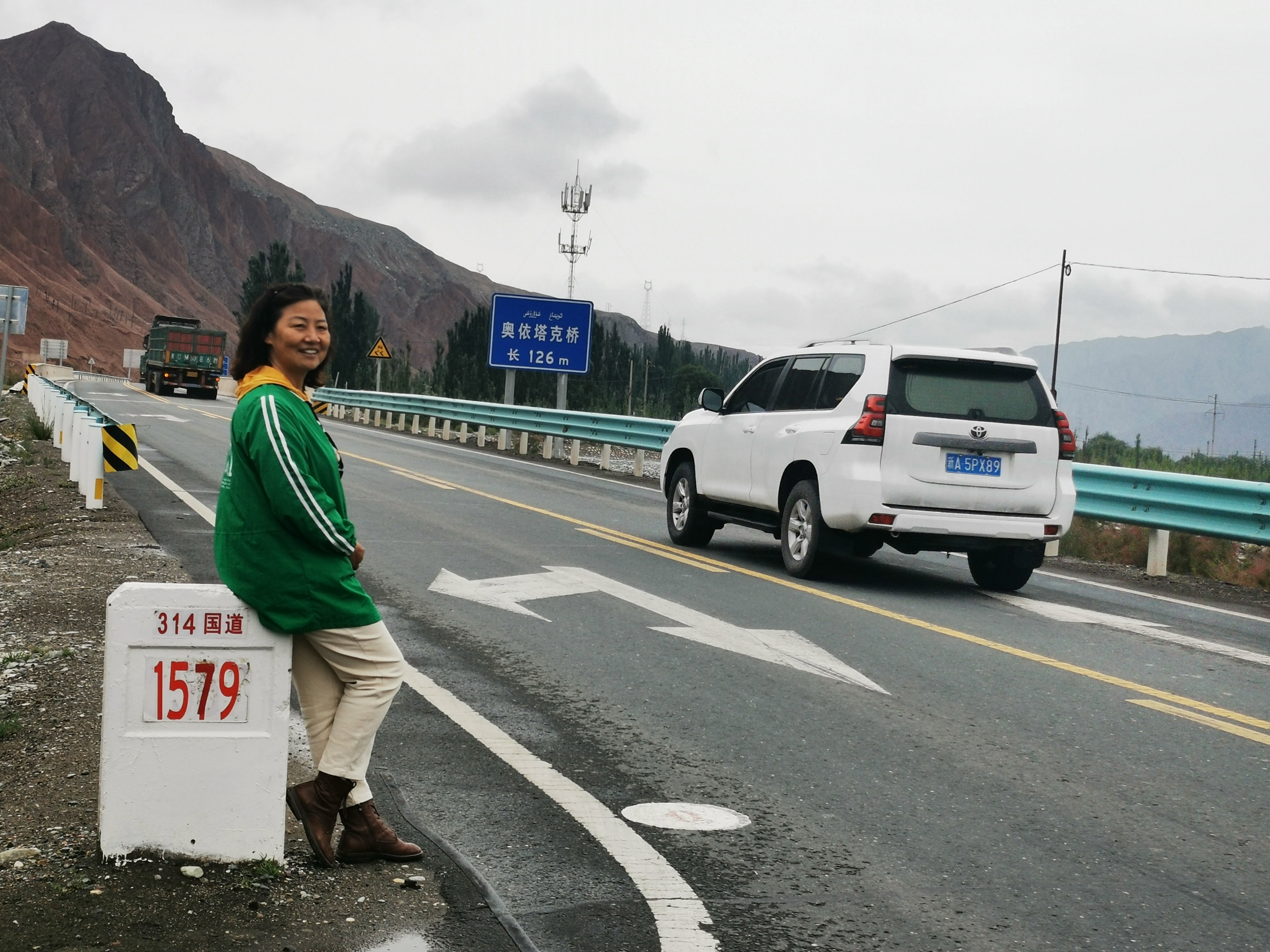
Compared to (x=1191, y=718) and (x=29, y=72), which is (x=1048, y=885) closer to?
(x=1191, y=718)

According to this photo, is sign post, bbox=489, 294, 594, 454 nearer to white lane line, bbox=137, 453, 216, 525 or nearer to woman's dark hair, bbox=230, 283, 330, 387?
white lane line, bbox=137, 453, 216, 525

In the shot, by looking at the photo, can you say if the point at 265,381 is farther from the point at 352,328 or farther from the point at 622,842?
the point at 352,328

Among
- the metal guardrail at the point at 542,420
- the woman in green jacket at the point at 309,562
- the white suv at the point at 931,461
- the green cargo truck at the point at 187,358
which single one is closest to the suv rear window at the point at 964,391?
the white suv at the point at 931,461

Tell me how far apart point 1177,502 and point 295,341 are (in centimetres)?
1064

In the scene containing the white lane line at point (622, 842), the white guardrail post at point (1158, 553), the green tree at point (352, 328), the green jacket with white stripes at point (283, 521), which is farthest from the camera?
the green tree at point (352, 328)

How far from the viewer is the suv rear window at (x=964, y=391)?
10.6 metres

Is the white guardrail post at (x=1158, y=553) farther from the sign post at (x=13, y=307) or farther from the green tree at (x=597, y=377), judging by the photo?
the sign post at (x=13, y=307)

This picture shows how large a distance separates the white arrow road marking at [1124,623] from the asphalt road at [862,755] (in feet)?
0.21

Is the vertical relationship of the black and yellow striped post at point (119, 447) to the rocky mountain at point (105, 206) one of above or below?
below

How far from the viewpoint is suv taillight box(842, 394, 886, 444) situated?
1053 centimetres

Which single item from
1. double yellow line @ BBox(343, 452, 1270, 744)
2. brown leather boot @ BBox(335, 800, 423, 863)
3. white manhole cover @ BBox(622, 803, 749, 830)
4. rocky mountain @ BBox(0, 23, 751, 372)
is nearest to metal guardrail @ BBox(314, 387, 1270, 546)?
double yellow line @ BBox(343, 452, 1270, 744)

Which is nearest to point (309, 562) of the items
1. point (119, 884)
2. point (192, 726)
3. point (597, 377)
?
point (192, 726)

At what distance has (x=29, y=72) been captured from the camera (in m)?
150

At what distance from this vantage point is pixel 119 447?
561 inches
